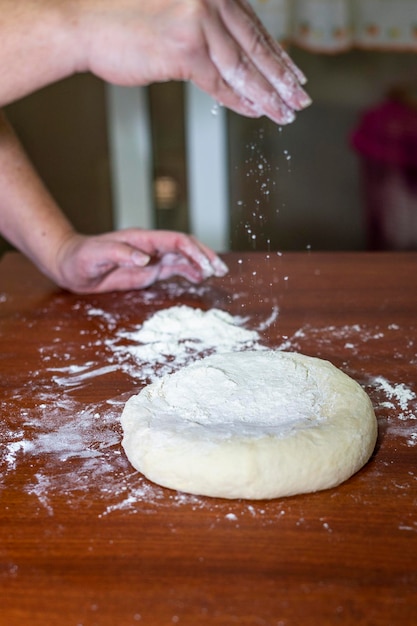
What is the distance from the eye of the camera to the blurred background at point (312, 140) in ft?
8.30

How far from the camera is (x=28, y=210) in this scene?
143 cm

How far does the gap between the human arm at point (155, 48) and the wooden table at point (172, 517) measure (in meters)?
0.37

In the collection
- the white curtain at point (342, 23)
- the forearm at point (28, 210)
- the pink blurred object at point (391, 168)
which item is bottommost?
the pink blurred object at point (391, 168)

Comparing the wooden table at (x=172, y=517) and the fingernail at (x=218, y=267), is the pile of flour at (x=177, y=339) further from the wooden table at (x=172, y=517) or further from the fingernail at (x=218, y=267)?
the fingernail at (x=218, y=267)

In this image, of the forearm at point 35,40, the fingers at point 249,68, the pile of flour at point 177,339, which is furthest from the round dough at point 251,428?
the forearm at point 35,40

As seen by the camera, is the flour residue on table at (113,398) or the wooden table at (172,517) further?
the flour residue on table at (113,398)

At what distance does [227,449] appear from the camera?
2.71 ft

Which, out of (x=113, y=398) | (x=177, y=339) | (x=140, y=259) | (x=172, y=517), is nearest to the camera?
(x=172, y=517)

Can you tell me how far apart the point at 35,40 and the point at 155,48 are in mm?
174

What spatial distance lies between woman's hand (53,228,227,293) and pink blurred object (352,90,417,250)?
52.5 inches

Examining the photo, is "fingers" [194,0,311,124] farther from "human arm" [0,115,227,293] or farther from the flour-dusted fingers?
"human arm" [0,115,227,293]

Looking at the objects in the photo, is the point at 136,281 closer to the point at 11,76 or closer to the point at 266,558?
the point at 11,76

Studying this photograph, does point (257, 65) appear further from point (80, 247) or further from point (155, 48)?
point (80, 247)

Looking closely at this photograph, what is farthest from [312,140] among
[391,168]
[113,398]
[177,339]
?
[113,398]
